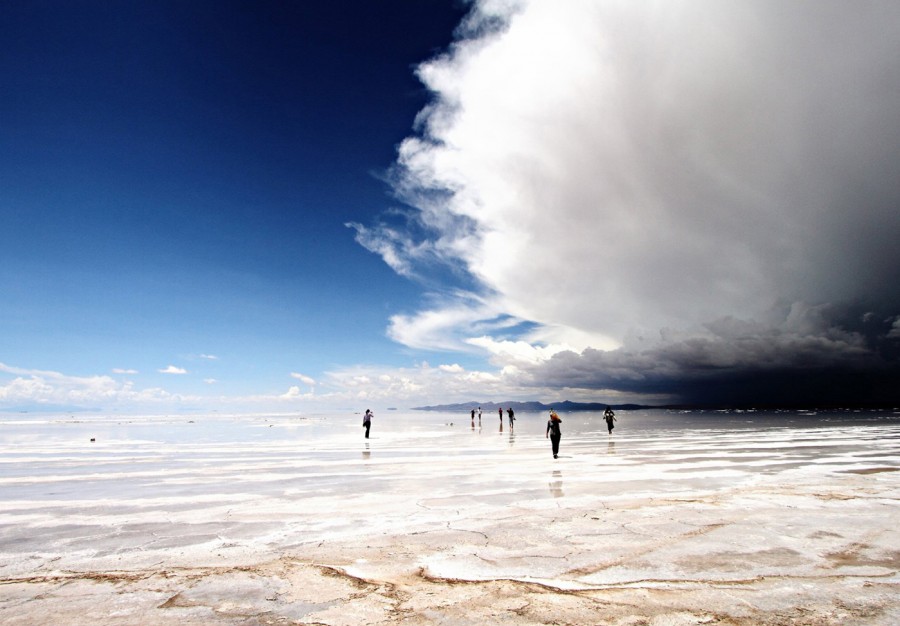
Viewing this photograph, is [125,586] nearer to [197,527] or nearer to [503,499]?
[197,527]

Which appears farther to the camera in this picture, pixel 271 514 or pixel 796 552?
pixel 271 514

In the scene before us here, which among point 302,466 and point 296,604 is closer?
point 296,604

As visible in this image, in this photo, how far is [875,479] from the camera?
1514 cm

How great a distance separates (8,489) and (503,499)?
1553 centimetres

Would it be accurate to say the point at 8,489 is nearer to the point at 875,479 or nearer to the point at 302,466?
the point at 302,466

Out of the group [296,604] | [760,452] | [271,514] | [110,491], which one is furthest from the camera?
[760,452]

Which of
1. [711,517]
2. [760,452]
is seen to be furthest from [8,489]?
[760,452]

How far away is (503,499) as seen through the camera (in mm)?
12297

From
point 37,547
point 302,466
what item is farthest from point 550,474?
point 37,547

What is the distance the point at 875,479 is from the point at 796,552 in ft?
35.9

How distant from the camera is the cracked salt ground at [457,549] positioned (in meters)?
5.67

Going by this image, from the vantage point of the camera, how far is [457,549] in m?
8.01

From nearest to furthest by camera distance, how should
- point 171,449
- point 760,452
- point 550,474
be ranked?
point 550,474, point 760,452, point 171,449

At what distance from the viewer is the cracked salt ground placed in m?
5.67
